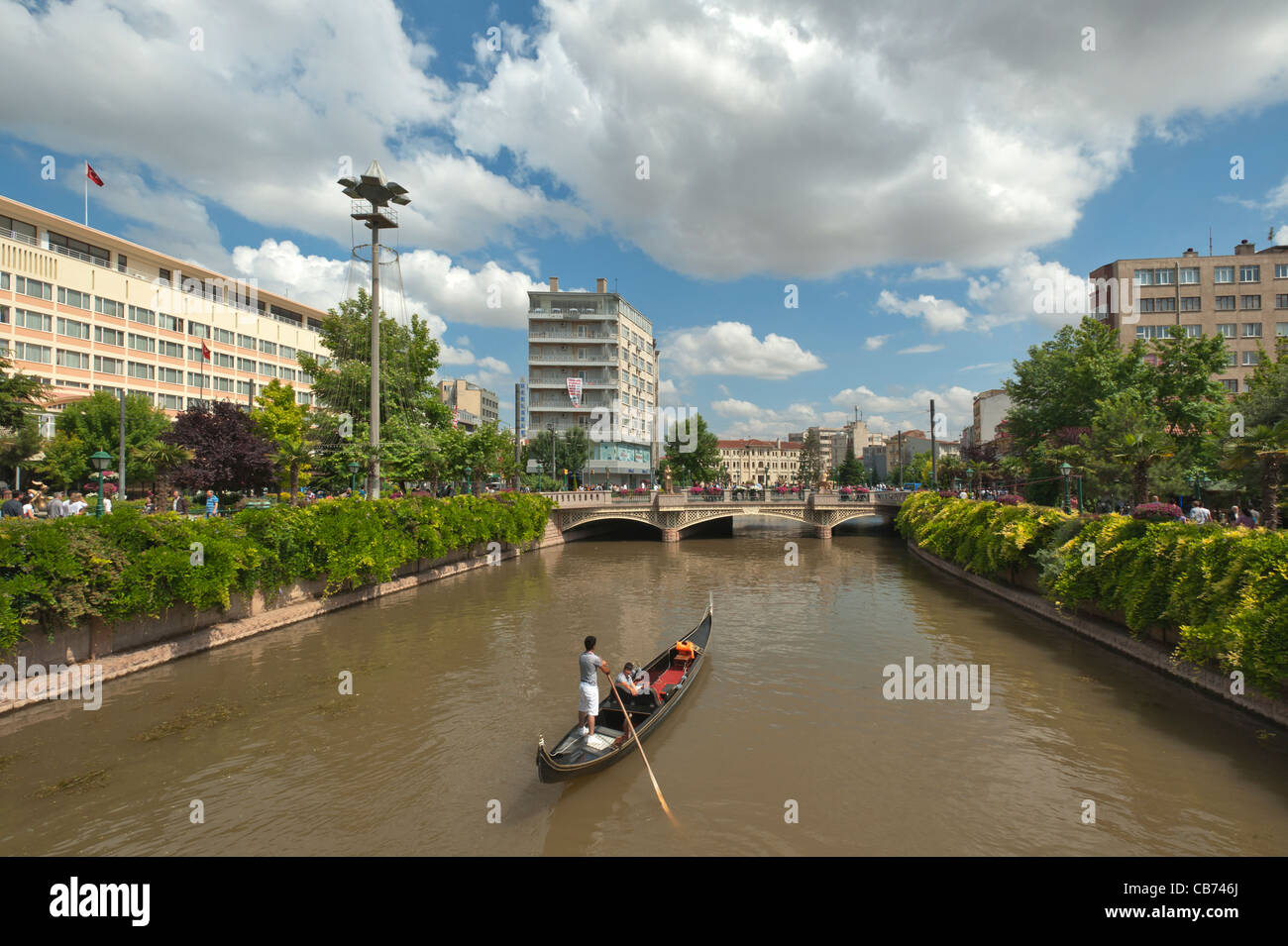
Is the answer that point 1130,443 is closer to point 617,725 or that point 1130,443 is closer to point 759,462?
point 617,725

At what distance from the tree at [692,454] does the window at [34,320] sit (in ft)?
200

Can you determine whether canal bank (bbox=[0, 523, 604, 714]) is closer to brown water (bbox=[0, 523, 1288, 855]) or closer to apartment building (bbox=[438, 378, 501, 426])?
brown water (bbox=[0, 523, 1288, 855])

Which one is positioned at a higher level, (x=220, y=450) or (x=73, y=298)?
(x=73, y=298)

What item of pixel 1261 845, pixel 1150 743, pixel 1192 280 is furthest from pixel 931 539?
pixel 1192 280

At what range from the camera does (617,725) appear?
1181cm

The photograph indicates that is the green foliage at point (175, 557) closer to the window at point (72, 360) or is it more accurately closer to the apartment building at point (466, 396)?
the window at point (72, 360)

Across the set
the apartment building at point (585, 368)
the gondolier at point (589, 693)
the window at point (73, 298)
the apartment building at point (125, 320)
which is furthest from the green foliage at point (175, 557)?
the apartment building at point (585, 368)

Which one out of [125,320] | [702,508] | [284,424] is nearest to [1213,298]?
[702,508]

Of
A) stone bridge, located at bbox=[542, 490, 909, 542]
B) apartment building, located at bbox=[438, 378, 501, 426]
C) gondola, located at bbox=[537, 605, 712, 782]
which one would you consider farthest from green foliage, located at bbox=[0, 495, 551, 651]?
apartment building, located at bbox=[438, 378, 501, 426]

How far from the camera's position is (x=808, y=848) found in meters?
8.68

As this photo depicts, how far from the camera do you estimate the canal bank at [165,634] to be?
13625mm

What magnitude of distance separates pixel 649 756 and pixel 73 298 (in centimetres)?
6217
